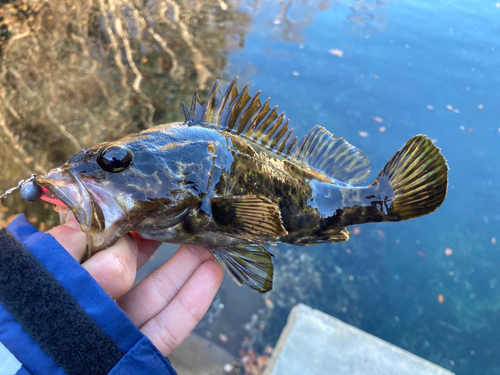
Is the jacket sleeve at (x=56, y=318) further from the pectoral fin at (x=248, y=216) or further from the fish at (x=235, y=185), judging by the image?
the pectoral fin at (x=248, y=216)

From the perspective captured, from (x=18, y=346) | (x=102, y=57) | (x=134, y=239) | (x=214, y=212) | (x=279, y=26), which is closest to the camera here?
(x=18, y=346)

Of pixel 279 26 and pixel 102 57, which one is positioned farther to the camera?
pixel 279 26

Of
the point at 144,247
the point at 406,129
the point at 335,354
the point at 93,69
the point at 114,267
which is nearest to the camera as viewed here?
the point at 114,267

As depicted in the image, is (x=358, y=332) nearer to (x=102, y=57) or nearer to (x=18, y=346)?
(x=18, y=346)

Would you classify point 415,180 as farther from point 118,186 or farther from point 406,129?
point 406,129

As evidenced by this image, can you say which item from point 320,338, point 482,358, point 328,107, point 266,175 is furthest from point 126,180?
point 328,107

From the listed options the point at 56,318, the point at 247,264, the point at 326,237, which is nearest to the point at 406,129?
the point at 326,237

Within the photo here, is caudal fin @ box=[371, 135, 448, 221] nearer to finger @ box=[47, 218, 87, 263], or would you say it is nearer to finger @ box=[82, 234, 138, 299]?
finger @ box=[82, 234, 138, 299]
